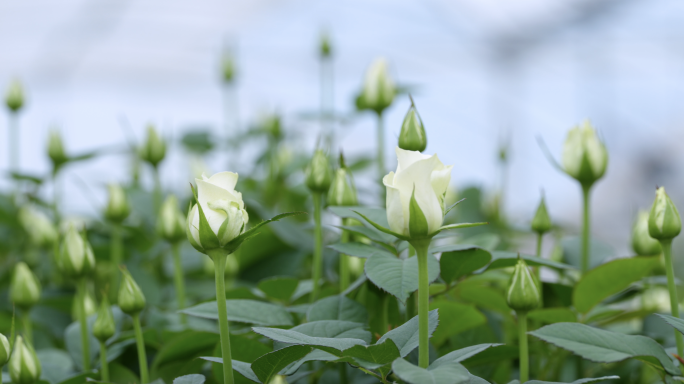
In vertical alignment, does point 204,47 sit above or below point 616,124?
above

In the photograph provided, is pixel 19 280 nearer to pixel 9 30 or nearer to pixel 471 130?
pixel 9 30

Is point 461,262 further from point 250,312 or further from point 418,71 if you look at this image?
point 418,71

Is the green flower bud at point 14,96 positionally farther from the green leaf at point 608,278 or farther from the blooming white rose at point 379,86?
the green leaf at point 608,278

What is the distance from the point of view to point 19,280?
1.40 feet

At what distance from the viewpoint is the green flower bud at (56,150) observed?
0.61 metres

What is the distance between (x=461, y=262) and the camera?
319 mm

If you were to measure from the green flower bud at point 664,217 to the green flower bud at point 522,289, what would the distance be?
0.25ft

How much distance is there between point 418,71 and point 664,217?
424 cm

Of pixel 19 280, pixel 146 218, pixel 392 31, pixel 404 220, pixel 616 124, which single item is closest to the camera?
pixel 404 220

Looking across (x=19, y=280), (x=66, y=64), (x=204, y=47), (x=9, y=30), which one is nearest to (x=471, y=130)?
(x=204, y=47)

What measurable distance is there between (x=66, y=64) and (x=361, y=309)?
3973 millimetres

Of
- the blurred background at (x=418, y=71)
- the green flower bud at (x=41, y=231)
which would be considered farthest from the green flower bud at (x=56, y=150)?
the blurred background at (x=418, y=71)

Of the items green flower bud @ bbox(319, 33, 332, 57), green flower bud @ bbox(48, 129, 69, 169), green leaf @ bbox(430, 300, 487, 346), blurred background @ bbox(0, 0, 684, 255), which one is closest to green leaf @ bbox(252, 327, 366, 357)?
green leaf @ bbox(430, 300, 487, 346)

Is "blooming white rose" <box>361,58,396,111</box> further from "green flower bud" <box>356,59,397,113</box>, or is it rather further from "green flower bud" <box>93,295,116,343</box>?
"green flower bud" <box>93,295,116,343</box>
